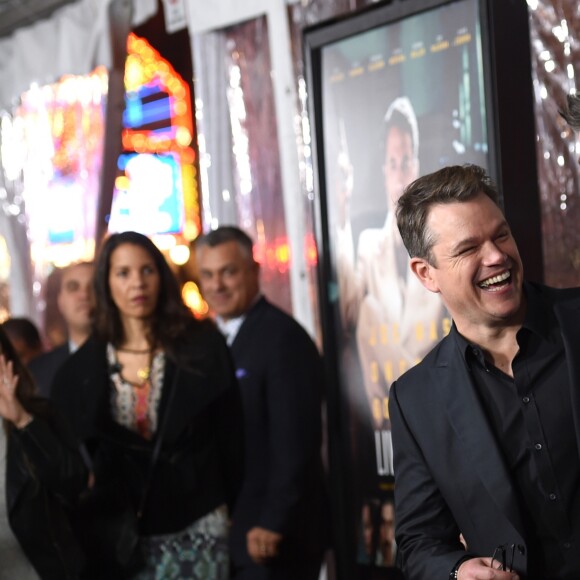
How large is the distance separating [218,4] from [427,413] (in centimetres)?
276

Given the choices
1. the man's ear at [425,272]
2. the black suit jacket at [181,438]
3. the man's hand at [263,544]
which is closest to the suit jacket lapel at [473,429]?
the man's ear at [425,272]

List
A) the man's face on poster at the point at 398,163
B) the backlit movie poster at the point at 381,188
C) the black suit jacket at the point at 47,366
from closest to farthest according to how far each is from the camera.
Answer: the backlit movie poster at the point at 381,188
the man's face on poster at the point at 398,163
the black suit jacket at the point at 47,366

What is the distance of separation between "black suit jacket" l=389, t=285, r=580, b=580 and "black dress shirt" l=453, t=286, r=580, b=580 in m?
0.04

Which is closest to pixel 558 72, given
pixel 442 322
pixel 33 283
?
pixel 442 322

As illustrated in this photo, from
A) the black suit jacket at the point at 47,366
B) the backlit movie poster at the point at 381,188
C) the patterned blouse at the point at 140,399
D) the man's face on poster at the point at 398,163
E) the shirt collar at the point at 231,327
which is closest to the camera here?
the backlit movie poster at the point at 381,188

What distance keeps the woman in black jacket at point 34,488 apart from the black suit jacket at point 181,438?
16 centimetres

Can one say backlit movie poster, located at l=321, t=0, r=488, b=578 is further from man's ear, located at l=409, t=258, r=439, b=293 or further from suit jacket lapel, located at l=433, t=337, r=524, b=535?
suit jacket lapel, located at l=433, t=337, r=524, b=535

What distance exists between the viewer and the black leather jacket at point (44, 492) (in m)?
2.87

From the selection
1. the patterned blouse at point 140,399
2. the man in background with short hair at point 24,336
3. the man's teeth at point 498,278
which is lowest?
the patterned blouse at point 140,399

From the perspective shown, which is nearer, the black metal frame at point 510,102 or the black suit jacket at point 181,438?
the black metal frame at point 510,102

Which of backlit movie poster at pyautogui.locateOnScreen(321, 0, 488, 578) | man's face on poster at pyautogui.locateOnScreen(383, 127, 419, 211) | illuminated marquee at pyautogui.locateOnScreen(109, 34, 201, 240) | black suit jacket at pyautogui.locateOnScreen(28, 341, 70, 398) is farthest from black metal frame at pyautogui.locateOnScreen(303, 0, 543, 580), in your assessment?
illuminated marquee at pyautogui.locateOnScreen(109, 34, 201, 240)

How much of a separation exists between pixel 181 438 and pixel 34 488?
1.58 feet

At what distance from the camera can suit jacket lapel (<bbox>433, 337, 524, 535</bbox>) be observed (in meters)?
1.75

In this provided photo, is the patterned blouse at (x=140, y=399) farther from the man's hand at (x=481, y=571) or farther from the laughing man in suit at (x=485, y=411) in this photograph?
the man's hand at (x=481, y=571)
